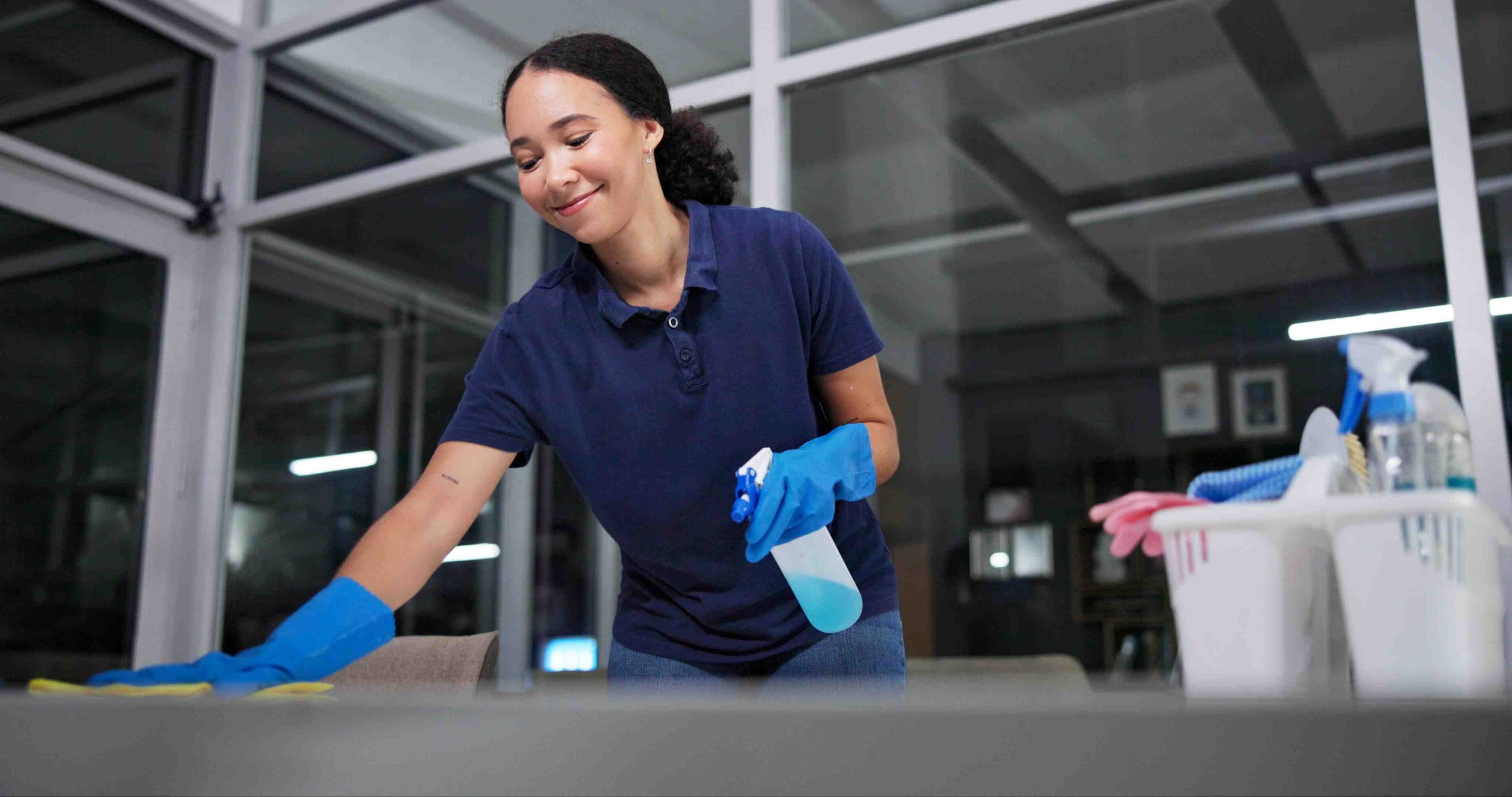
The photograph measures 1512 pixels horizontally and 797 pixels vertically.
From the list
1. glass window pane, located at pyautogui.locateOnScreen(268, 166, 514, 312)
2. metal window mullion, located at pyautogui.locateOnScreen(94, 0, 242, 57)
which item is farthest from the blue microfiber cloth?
metal window mullion, located at pyautogui.locateOnScreen(94, 0, 242, 57)

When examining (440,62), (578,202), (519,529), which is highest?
(440,62)

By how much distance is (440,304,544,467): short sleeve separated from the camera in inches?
46.2

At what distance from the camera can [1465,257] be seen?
1866 mm

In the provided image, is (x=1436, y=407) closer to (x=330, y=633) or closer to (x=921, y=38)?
(x=330, y=633)

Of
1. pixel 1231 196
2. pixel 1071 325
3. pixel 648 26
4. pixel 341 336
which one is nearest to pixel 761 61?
pixel 648 26

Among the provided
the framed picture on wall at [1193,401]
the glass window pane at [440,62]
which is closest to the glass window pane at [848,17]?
the glass window pane at [440,62]

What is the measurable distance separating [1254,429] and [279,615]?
3.10 m

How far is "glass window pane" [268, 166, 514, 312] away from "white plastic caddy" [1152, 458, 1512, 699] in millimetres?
2755

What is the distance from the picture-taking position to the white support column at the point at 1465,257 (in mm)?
1809

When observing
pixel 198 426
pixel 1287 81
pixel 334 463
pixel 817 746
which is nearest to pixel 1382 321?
pixel 1287 81

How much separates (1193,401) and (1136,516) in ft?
11.7

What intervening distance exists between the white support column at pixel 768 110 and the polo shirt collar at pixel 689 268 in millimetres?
1255

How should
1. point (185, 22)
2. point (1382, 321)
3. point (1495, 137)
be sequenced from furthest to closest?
point (185, 22) < point (1382, 321) < point (1495, 137)

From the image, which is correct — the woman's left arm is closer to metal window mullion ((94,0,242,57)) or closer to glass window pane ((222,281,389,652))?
glass window pane ((222,281,389,652))
